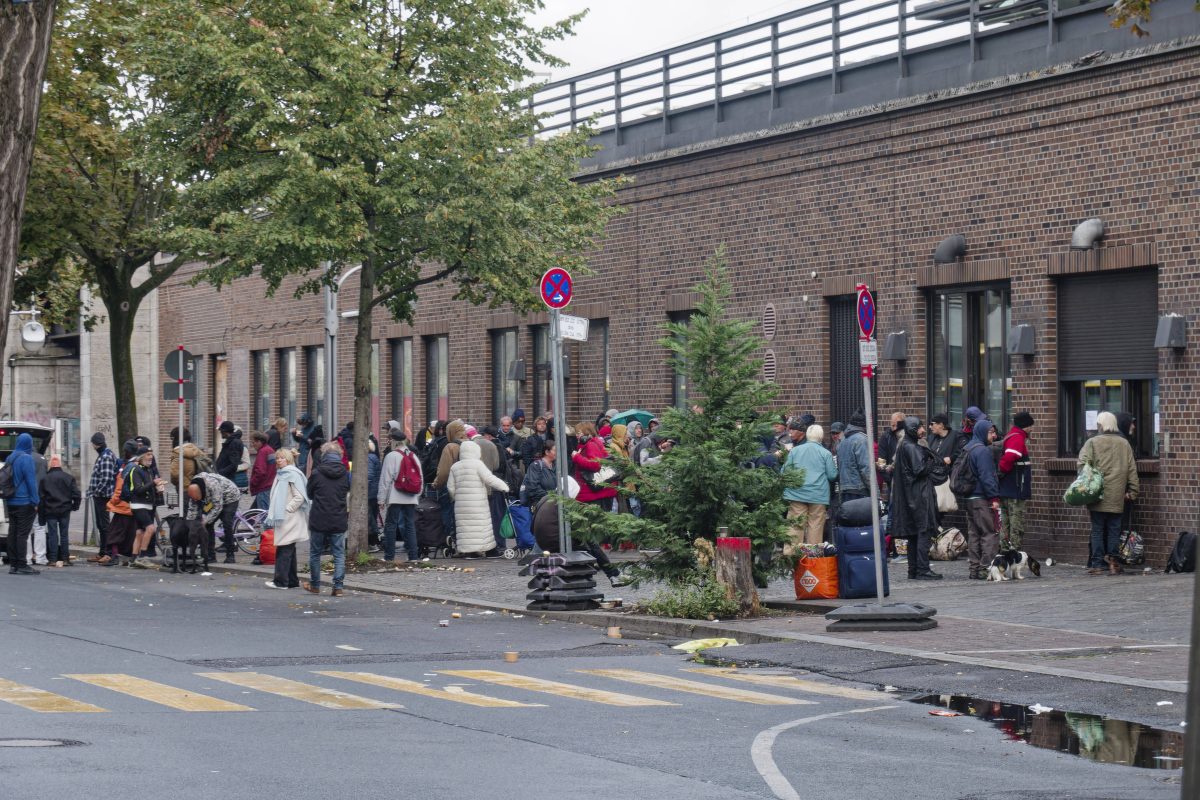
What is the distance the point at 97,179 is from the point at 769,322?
11027 millimetres

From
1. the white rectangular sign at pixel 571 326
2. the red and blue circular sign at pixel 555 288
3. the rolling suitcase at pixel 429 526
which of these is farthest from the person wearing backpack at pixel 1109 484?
the rolling suitcase at pixel 429 526

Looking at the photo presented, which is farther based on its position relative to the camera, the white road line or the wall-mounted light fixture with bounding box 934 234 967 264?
the wall-mounted light fixture with bounding box 934 234 967 264

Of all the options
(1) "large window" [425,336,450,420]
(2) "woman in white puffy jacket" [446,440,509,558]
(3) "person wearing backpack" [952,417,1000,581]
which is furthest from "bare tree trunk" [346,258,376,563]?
(1) "large window" [425,336,450,420]

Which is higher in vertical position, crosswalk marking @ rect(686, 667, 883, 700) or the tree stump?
the tree stump

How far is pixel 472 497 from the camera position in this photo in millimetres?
23203

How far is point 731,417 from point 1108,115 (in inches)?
265

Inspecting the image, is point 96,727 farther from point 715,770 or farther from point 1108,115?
point 1108,115

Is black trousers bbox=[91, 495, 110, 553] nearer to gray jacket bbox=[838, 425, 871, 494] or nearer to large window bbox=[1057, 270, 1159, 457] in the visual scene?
gray jacket bbox=[838, 425, 871, 494]

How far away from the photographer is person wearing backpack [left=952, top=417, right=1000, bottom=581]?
18.7 m

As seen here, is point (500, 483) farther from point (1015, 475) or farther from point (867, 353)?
point (867, 353)

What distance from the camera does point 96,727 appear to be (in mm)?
9516

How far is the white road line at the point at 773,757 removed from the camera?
7.84 metres

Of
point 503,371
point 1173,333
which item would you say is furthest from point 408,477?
point 1173,333

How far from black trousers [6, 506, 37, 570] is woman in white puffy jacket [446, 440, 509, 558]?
18.2 feet
